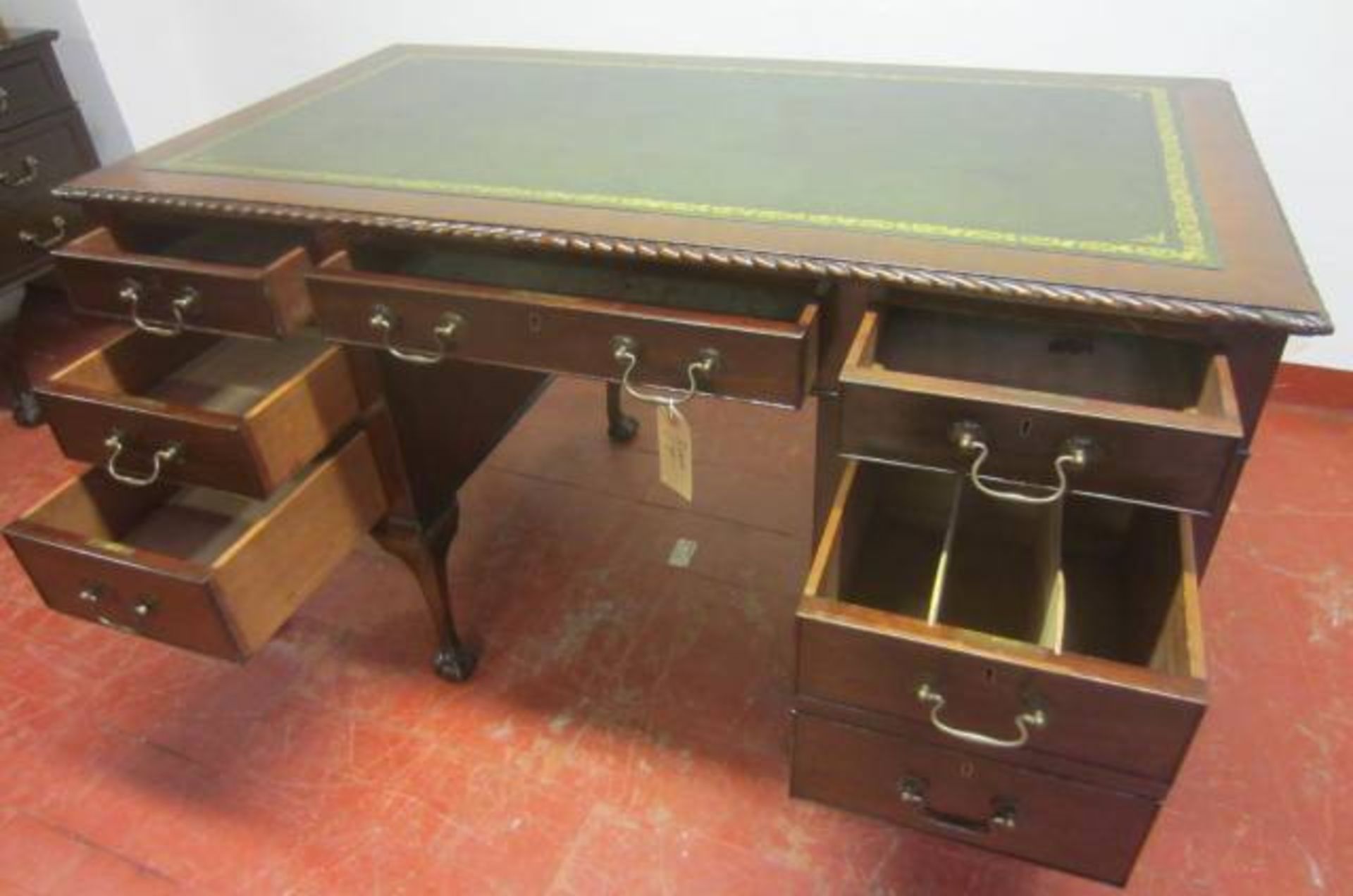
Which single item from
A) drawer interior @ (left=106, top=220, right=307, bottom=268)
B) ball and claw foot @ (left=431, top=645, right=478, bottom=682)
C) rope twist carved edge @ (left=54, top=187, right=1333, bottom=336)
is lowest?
ball and claw foot @ (left=431, top=645, right=478, bottom=682)

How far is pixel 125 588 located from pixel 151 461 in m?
0.16

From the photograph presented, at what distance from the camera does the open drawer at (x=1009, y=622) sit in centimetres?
73

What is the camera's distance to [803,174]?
1.04m

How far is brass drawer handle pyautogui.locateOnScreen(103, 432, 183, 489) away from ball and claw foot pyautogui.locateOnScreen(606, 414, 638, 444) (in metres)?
0.94

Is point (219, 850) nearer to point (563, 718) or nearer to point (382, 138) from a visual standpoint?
point (563, 718)

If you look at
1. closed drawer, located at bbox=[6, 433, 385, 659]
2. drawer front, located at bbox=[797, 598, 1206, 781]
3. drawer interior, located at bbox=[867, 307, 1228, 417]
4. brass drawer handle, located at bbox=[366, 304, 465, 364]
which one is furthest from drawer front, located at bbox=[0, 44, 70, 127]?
drawer front, located at bbox=[797, 598, 1206, 781]

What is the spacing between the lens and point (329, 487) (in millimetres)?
1154

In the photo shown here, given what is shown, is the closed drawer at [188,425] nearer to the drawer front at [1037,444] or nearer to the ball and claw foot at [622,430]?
the drawer front at [1037,444]

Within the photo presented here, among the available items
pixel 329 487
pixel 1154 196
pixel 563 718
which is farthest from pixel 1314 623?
pixel 329 487

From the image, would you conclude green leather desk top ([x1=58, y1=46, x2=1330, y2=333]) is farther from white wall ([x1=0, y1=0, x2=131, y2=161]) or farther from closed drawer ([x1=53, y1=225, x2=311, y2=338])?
white wall ([x1=0, y1=0, x2=131, y2=161])

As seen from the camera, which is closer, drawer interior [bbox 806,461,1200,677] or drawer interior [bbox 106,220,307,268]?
drawer interior [bbox 806,461,1200,677]

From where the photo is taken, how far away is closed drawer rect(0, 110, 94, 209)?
1949 mm

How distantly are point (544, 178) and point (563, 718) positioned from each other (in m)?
0.77

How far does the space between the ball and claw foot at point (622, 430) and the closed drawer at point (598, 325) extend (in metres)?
0.82
